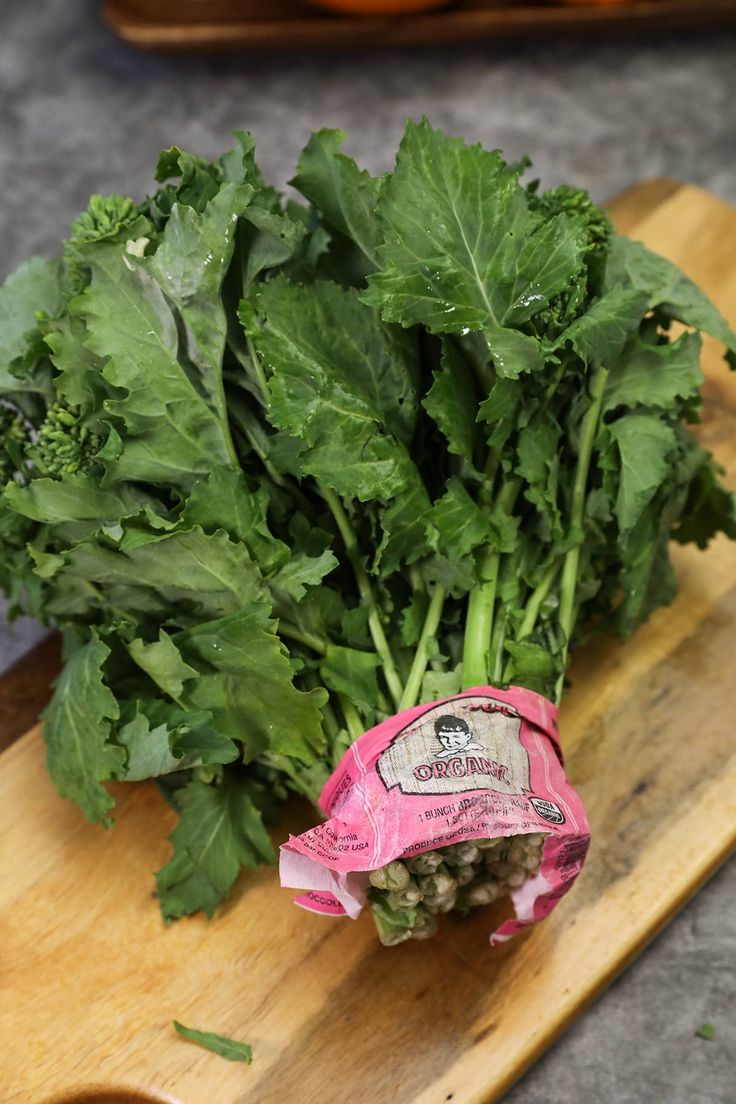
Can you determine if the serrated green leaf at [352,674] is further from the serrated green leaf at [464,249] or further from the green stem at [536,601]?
the serrated green leaf at [464,249]

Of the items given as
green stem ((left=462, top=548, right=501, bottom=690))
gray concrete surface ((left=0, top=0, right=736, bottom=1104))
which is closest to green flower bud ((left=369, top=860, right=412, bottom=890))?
green stem ((left=462, top=548, right=501, bottom=690))

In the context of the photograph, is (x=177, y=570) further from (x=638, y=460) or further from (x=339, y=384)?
(x=638, y=460)

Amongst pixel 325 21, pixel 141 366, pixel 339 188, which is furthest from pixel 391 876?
pixel 325 21

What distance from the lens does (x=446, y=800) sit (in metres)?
1.31

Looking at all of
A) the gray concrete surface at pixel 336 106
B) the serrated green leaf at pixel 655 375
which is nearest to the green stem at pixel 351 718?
the serrated green leaf at pixel 655 375

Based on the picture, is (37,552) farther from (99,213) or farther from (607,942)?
(607,942)

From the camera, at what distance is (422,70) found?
289 centimetres

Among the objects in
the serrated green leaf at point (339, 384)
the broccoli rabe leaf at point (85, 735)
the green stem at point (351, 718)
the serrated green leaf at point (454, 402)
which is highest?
the serrated green leaf at point (339, 384)

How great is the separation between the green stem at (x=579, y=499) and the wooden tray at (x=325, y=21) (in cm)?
145

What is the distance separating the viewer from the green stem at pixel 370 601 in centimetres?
147

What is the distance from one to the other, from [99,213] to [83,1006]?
88cm

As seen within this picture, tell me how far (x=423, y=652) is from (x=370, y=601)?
3.3 inches

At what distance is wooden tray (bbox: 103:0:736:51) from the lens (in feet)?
8.58

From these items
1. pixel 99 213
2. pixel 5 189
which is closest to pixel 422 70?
pixel 5 189
